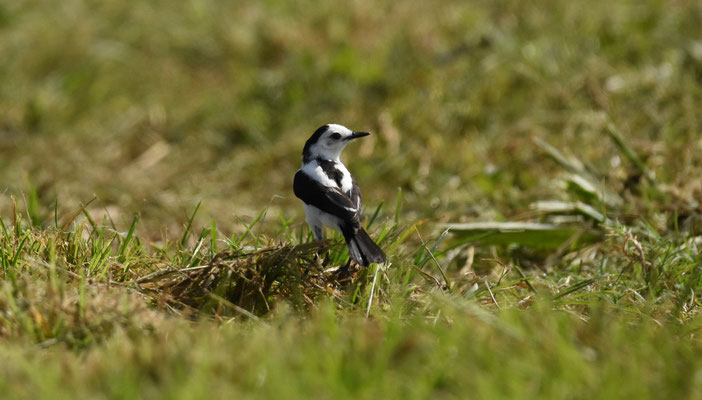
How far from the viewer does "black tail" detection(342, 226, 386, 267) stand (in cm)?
331

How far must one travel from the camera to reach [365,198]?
644 cm

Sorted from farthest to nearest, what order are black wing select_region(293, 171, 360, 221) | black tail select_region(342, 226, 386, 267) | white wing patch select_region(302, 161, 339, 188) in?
white wing patch select_region(302, 161, 339, 188) → black wing select_region(293, 171, 360, 221) → black tail select_region(342, 226, 386, 267)

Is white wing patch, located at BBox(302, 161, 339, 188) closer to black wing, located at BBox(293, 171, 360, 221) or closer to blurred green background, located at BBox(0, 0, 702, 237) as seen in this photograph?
black wing, located at BBox(293, 171, 360, 221)

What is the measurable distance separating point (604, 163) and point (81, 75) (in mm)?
5858

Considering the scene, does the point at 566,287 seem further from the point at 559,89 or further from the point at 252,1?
the point at 252,1

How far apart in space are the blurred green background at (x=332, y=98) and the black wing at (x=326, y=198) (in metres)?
1.71

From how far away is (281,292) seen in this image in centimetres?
353

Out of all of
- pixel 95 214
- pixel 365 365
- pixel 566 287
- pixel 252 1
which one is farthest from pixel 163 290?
pixel 252 1

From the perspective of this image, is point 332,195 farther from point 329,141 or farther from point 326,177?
point 329,141

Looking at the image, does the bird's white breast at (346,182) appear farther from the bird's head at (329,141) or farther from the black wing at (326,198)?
the bird's head at (329,141)

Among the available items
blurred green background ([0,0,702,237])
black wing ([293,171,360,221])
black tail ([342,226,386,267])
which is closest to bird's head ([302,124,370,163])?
black wing ([293,171,360,221])

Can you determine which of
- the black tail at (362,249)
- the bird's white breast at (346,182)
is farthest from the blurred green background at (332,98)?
the black tail at (362,249)

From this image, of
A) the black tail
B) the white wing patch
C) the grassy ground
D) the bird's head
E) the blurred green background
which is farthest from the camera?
the blurred green background

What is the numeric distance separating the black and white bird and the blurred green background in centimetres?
147
